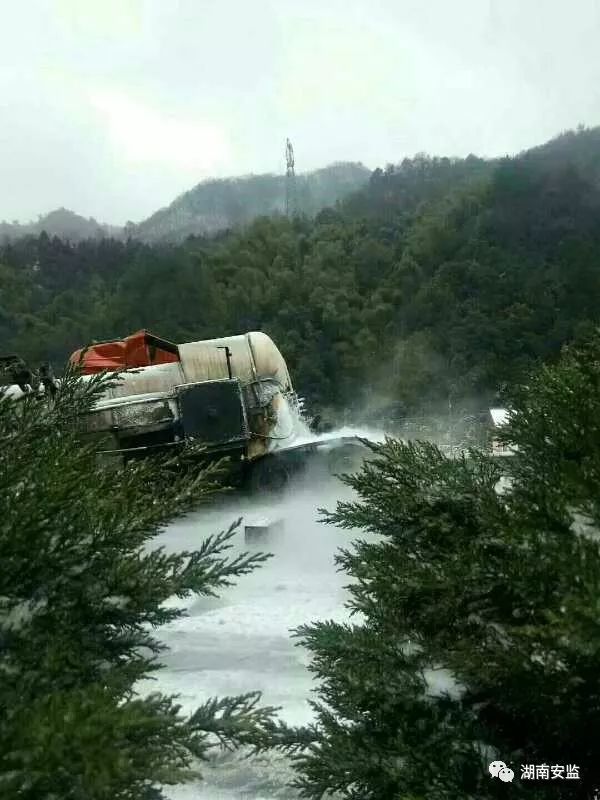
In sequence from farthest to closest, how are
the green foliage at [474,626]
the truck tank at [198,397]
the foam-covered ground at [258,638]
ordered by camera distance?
the truck tank at [198,397] < the foam-covered ground at [258,638] < the green foliage at [474,626]

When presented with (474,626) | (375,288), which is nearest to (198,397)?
(474,626)

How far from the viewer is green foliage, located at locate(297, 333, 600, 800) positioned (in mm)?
3451

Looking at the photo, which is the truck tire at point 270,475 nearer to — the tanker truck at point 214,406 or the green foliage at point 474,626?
the tanker truck at point 214,406

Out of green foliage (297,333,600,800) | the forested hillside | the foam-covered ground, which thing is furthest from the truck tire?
the forested hillside

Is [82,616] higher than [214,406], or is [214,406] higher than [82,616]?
[82,616]

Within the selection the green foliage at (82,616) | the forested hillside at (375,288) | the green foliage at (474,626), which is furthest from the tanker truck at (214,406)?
the forested hillside at (375,288)

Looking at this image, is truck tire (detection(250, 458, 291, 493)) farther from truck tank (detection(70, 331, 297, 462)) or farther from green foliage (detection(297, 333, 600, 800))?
green foliage (detection(297, 333, 600, 800))

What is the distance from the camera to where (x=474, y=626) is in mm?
4336

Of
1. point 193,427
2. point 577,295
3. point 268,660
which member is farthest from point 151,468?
point 577,295

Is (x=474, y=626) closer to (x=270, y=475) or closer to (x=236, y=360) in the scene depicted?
(x=270, y=475)

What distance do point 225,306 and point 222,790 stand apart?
52.4 meters

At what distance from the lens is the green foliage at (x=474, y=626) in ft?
11.3

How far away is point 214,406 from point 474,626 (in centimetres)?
1148

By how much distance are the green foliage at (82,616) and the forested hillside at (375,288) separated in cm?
3916
